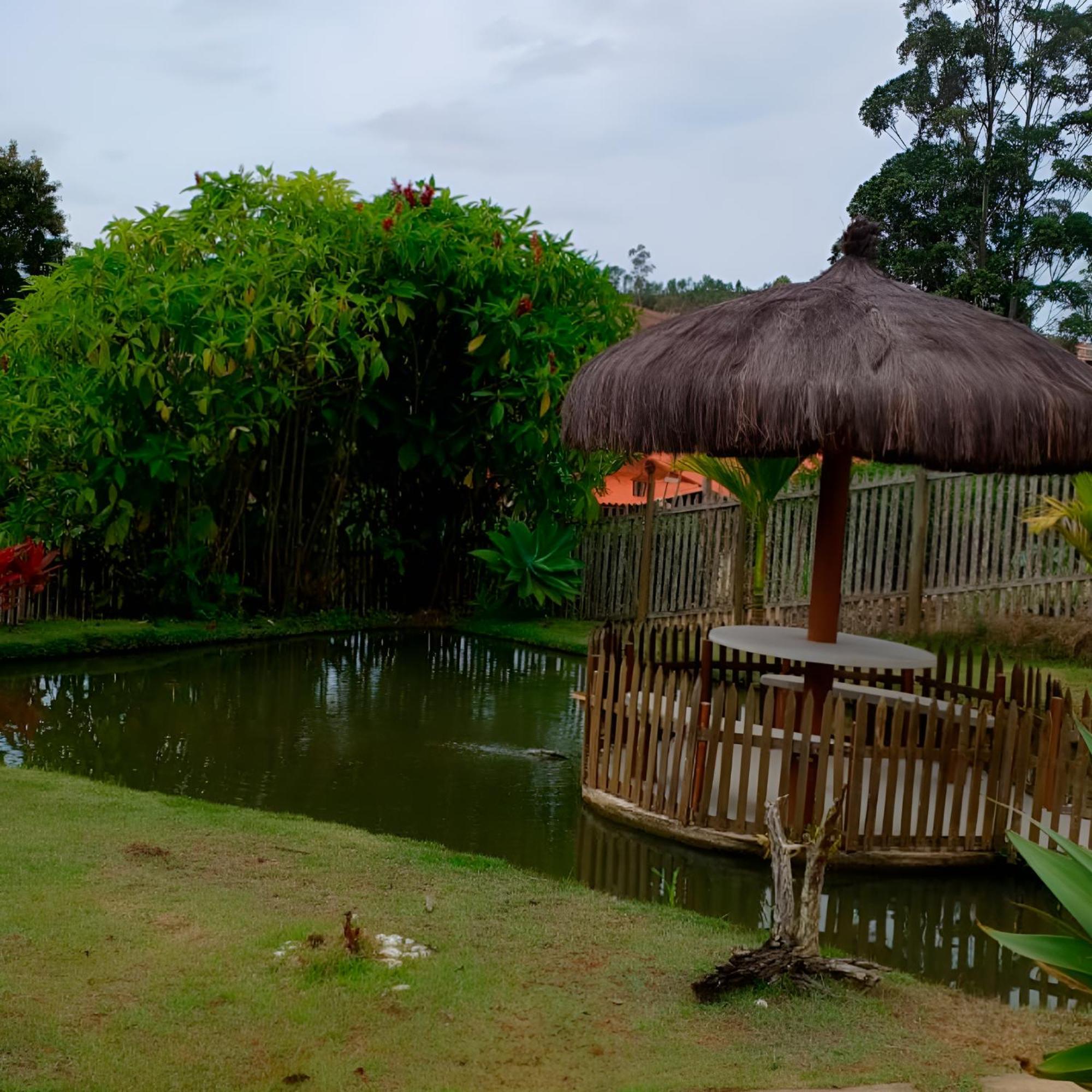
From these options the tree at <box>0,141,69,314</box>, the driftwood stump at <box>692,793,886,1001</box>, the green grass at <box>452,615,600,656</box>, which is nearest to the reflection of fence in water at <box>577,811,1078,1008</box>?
the driftwood stump at <box>692,793,886,1001</box>

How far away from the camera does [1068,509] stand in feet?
35.9

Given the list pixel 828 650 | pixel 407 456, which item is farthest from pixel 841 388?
pixel 407 456

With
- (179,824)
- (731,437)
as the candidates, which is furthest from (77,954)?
(731,437)

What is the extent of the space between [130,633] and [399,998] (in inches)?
358

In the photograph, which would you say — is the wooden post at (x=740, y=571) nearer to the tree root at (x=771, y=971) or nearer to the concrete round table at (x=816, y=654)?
the concrete round table at (x=816, y=654)

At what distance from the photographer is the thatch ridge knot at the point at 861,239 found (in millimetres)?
7387

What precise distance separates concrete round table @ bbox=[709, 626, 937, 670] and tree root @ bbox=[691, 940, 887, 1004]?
242cm

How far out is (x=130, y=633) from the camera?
12.6 meters

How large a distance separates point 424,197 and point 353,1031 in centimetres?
1161

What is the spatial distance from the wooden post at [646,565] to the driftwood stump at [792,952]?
31.8 feet

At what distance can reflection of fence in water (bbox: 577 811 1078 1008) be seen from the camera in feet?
18.0

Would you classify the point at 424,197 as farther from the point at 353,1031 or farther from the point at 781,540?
the point at 353,1031

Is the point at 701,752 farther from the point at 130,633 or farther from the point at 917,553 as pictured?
the point at 130,633

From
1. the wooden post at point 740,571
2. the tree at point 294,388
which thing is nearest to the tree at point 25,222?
the tree at point 294,388
